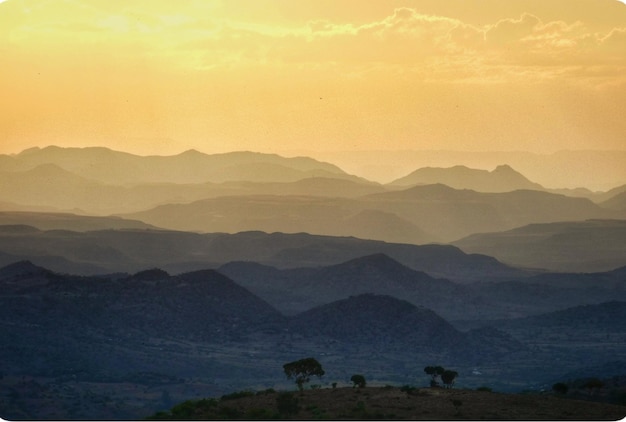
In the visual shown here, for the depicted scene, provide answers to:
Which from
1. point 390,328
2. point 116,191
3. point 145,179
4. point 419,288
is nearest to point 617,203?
point 419,288

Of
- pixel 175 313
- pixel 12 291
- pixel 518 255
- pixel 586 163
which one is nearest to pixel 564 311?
pixel 586 163

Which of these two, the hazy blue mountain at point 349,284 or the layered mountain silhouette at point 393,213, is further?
the layered mountain silhouette at point 393,213

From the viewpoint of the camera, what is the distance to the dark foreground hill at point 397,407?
44531mm

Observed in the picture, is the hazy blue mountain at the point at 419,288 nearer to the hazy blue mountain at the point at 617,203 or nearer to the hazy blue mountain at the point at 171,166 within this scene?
the hazy blue mountain at the point at 617,203

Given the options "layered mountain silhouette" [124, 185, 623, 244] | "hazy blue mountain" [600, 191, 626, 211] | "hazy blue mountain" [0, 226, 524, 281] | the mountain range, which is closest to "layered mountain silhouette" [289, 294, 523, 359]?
the mountain range

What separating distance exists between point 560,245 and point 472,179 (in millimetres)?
7570

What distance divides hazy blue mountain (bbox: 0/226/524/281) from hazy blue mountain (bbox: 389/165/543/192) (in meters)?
4.60

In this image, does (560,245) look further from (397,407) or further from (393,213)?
(397,407)

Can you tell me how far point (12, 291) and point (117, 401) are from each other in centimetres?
1946

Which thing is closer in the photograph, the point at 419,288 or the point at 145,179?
the point at 419,288

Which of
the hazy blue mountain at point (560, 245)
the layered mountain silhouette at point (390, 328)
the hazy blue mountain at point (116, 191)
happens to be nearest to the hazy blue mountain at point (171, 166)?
the hazy blue mountain at point (116, 191)

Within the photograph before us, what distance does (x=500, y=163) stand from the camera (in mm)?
86438

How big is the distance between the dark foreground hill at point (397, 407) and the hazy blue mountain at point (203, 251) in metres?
38.5

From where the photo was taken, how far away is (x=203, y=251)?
8969cm
